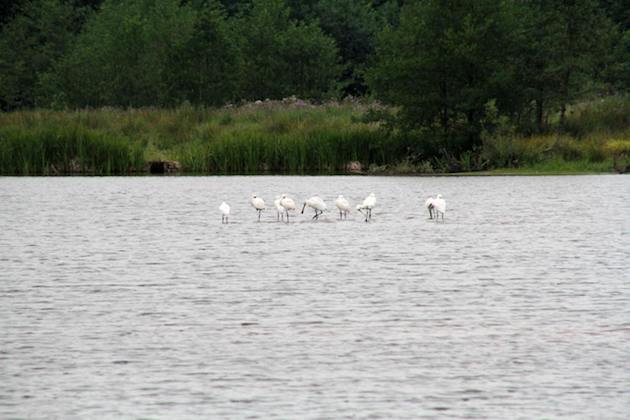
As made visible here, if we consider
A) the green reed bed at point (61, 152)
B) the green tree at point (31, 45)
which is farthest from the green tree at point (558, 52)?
the green tree at point (31, 45)

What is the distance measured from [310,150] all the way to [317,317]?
1495 inches

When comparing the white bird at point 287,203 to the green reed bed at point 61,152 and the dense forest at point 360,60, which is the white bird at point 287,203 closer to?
the dense forest at point 360,60

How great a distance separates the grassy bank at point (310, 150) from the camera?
5153cm

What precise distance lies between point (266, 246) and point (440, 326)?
9841mm

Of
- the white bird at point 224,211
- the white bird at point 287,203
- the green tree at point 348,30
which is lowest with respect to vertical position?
the white bird at point 224,211

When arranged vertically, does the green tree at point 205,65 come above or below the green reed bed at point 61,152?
above

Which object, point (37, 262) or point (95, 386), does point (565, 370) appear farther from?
point (37, 262)

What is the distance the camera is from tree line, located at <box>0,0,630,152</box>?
5359cm

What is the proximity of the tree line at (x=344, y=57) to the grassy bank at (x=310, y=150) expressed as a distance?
1172 millimetres

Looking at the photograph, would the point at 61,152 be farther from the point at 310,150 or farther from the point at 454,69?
the point at 454,69

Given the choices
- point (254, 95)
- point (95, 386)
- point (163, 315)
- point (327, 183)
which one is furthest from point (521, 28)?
point (95, 386)

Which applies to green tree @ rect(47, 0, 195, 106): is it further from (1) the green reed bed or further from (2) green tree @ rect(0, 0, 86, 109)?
(1) the green reed bed

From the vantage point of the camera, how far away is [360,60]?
3738 inches

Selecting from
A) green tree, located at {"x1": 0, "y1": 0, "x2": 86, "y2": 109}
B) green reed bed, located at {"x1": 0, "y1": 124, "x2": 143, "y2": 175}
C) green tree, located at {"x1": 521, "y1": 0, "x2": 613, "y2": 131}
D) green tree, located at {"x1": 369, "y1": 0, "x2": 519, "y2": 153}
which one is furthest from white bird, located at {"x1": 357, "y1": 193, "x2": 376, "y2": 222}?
green tree, located at {"x1": 0, "y1": 0, "x2": 86, "y2": 109}
